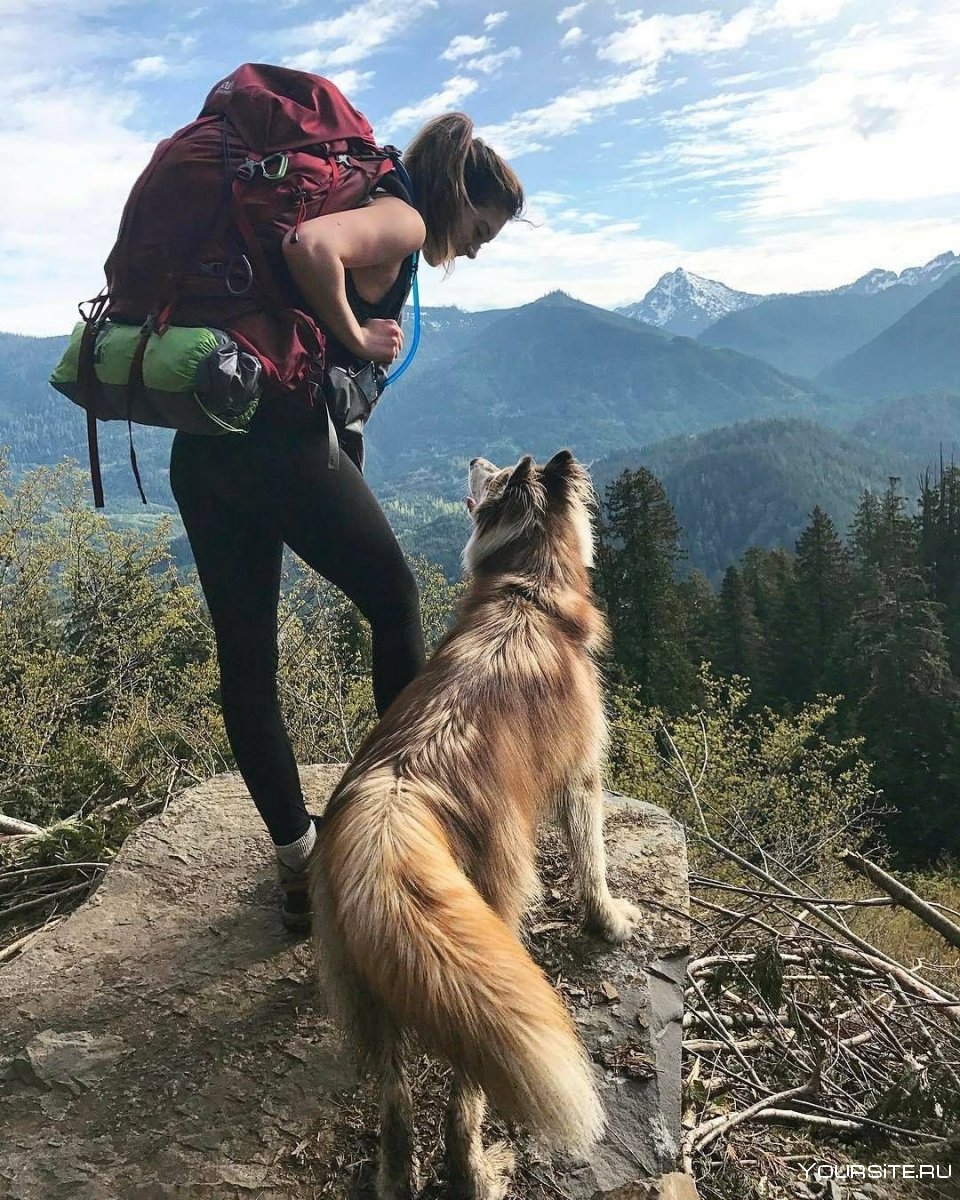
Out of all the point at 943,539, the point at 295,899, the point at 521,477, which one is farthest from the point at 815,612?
the point at 295,899

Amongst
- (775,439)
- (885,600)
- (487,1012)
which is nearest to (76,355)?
(487,1012)

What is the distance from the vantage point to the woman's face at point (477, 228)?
8.43 feet

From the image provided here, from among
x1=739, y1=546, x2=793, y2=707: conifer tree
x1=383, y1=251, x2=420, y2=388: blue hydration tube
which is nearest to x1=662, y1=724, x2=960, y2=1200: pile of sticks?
x1=383, y1=251, x2=420, y2=388: blue hydration tube

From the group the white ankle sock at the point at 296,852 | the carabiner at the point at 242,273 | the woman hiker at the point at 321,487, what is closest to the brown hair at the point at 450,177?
the woman hiker at the point at 321,487

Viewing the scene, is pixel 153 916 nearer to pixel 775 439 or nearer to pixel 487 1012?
pixel 487 1012

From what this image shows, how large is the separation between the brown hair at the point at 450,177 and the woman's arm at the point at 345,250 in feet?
0.81

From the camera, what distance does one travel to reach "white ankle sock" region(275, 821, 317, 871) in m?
2.93

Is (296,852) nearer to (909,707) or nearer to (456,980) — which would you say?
(456,980)

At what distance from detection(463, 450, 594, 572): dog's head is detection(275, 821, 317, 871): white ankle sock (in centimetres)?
136

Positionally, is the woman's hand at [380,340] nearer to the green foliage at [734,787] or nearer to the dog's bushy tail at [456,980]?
the dog's bushy tail at [456,980]

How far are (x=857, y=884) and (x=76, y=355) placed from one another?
16195 mm

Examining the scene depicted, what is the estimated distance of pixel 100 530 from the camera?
17.8m

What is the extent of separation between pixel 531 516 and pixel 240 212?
170cm

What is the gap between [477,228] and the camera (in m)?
2.62
